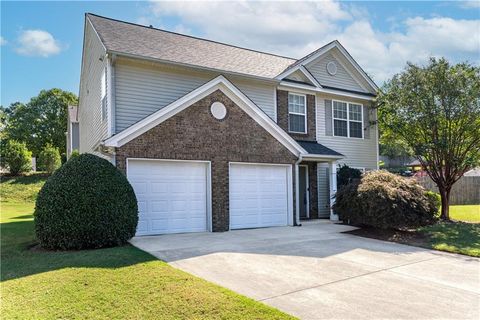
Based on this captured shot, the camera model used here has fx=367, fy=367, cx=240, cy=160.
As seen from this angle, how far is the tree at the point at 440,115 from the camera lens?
575 inches

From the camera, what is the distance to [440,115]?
14898 mm

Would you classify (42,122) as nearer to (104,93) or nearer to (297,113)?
(104,93)

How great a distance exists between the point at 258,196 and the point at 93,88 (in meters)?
8.56

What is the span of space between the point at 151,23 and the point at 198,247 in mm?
12417

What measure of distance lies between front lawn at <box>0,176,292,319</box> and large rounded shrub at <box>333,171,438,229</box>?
23.7 ft

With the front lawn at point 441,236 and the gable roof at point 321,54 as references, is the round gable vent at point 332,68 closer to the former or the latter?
the gable roof at point 321,54

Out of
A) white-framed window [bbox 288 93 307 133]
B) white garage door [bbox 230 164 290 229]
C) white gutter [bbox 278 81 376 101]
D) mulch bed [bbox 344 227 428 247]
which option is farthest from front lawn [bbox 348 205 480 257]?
white gutter [bbox 278 81 376 101]

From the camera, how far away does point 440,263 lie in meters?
8.00

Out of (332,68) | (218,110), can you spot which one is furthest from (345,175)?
(218,110)

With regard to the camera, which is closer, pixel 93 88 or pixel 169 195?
pixel 169 195

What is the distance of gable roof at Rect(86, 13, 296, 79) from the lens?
12773 mm

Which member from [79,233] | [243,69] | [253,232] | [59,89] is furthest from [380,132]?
[59,89]

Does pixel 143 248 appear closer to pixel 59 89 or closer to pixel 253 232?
pixel 253 232

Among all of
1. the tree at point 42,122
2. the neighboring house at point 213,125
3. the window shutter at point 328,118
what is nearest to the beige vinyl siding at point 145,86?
the neighboring house at point 213,125
